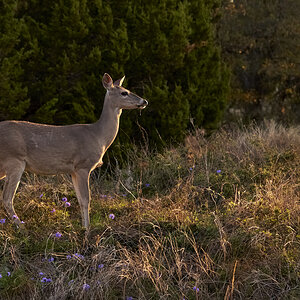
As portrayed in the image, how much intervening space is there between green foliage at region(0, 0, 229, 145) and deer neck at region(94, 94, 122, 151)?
258 cm

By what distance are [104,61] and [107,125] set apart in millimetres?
3559

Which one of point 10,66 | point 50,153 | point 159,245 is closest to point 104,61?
point 10,66

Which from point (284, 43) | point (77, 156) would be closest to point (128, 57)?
point (77, 156)

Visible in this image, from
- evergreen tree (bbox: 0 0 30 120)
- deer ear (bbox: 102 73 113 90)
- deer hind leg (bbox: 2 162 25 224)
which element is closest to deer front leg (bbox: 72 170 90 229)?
deer hind leg (bbox: 2 162 25 224)

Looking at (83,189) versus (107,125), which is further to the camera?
(107,125)

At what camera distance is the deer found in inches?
232

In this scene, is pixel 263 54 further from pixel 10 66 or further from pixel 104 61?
pixel 10 66

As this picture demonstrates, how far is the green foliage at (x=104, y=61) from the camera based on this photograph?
8.93 metres

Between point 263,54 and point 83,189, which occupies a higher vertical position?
point 83,189

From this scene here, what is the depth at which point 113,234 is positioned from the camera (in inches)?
222

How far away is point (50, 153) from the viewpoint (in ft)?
19.9

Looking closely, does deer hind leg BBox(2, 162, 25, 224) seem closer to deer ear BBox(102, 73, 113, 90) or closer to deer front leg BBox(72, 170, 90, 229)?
deer front leg BBox(72, 170, 90, 229)

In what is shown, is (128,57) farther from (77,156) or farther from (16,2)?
(77,156)

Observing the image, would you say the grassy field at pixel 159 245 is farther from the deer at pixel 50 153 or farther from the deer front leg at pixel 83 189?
the deer at pixel 50 153
